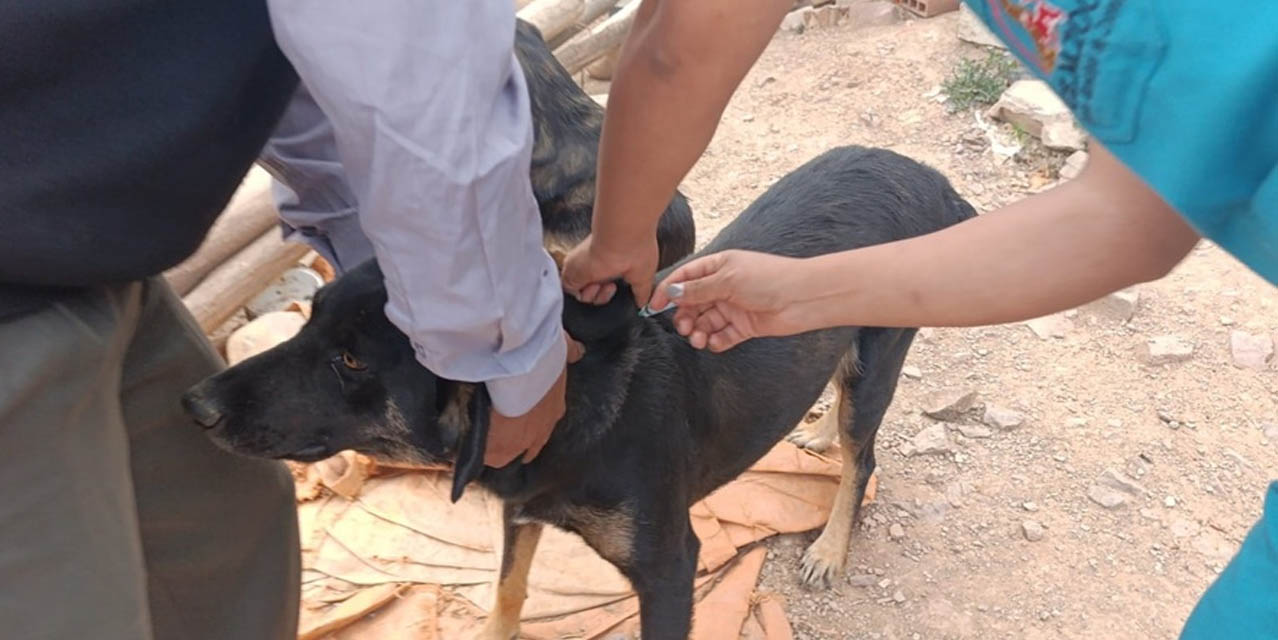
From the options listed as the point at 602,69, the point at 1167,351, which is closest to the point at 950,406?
the point at 1167,351

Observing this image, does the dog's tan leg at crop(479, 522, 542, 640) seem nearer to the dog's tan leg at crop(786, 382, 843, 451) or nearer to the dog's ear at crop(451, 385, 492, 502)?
the dog's ear at crop(451, 385, 492, 502)

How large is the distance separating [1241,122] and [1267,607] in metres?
0.70

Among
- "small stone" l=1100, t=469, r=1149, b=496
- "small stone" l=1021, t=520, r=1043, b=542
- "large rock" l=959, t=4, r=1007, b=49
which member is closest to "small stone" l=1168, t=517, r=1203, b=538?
"small stone" l=1100, t=469, r=1149, b=496

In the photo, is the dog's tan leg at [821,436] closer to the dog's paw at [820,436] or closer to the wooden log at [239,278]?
the dog's paw at [820,436]

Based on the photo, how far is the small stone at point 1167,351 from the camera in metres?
4.89

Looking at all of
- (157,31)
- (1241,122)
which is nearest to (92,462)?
(157,31)

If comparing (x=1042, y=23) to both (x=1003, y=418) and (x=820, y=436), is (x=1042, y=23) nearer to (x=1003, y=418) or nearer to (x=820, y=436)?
(x=820, y=436)

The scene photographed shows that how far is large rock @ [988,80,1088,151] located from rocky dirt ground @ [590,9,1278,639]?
33cm

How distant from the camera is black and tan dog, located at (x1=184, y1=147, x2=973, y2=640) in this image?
250 centimetres

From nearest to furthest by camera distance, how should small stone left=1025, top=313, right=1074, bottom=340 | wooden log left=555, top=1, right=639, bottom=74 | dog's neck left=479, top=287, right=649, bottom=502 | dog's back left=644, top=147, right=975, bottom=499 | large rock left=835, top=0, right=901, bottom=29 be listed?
dog's neck left=479, top=287, right=649, bottom=502
dog's back left=644, top=147, right=975, bottom=499
small stone left=1025, top=313, right=1074, bottom=340
wooden log left=555, top=1, right=639, bottom=74
large rock left=835, top=0, right=901, bottom=29

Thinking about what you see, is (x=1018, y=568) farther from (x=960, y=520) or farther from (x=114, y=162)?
(x=114, y=162)

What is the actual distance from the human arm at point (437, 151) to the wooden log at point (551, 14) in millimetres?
4302

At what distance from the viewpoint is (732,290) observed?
2564 millimetres

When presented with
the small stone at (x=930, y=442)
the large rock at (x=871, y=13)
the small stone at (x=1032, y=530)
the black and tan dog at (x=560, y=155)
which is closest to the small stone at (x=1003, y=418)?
the small stone at (x=930, y=442)
